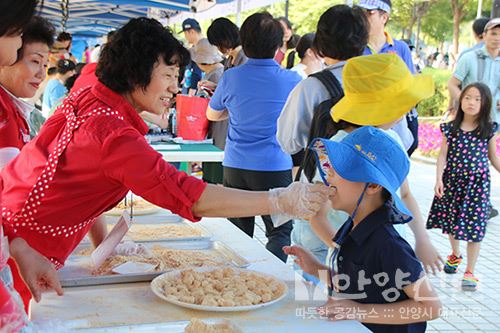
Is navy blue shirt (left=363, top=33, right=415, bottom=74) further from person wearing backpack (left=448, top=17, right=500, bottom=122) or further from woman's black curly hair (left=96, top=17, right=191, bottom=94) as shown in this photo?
woman's black curly hair (left=96, top=17, right=191, bottom=94)

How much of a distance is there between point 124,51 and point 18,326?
949mm

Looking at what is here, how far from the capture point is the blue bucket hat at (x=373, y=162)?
1.73 meters

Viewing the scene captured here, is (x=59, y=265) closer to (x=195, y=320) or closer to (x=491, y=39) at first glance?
(x=195, y=320)

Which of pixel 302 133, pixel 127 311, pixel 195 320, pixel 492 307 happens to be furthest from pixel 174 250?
pixel 492 307

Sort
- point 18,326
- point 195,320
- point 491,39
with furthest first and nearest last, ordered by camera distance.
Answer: point 491,39
point 195,320
point 18,326

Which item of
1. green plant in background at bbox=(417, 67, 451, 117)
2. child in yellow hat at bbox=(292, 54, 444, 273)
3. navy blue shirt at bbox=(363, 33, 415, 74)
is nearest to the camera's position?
child in yellow hat at bbox=(292, 54, 444, 273)

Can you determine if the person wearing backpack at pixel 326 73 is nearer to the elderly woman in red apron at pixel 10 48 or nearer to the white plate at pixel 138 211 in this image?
the white plate at pixel 138 211

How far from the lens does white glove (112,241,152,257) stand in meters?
2.04

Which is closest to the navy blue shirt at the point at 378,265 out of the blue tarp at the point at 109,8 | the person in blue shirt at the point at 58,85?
the blue tarp at the point at 109,8

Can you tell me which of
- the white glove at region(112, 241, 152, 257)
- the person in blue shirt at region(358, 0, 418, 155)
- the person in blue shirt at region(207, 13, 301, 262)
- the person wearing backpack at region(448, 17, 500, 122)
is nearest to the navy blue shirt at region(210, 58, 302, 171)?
the person in blue shirt at region(207, 13, 301, 262)

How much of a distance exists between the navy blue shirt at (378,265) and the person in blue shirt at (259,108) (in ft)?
6.16

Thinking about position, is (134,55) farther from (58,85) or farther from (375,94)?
(58,85)

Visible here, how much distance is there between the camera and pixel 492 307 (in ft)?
12.8

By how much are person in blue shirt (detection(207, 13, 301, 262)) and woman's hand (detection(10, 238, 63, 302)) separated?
221 cm
